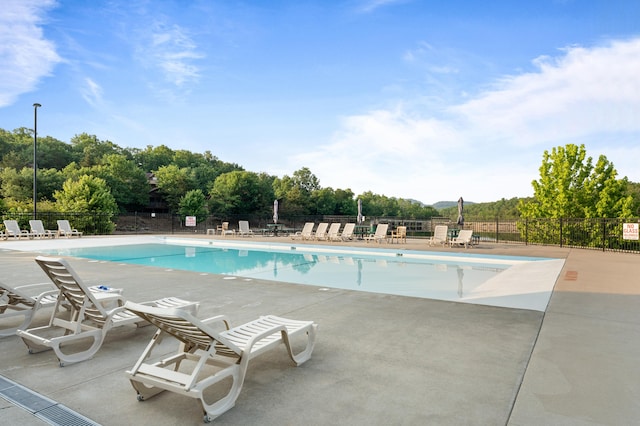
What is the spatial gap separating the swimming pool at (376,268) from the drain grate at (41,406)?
4.10m

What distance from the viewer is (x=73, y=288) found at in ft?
10.4

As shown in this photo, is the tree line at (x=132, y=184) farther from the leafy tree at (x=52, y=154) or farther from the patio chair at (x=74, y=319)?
the patio chair at (x=74, y=319)

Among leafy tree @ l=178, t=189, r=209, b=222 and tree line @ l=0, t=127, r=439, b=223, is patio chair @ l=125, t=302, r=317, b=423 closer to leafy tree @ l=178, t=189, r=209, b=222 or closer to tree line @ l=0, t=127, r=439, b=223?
tree line @ l=0, t=127, r=439, b=223

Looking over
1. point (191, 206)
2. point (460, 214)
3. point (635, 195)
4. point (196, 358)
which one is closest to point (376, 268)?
point (196, 358)

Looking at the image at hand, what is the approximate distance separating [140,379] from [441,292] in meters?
5.89

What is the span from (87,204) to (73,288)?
862 inches

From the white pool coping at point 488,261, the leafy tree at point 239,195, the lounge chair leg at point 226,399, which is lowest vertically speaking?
the white pool coping at point 488,261

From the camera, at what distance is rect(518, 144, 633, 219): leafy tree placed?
31.9 metres

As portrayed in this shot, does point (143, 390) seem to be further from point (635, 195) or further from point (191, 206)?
point (635, 195)

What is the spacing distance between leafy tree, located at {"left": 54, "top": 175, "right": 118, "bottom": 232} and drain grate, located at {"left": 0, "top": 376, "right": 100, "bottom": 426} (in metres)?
21.7

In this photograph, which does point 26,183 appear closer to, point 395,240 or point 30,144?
point 30,144

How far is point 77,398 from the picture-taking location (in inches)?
93.5

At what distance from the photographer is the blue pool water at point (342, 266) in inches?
308

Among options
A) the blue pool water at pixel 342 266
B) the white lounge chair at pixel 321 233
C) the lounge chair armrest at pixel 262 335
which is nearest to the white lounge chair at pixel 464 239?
the blue pool water at pixel 342 266
